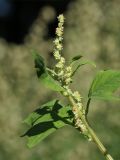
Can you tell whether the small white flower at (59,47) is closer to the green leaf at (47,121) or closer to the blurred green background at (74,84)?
the green leaf at (47,121)

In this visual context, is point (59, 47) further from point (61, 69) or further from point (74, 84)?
point (74, 84)

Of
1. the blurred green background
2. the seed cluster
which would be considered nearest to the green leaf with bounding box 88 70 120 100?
the seed cluster

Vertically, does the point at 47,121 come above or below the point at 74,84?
above

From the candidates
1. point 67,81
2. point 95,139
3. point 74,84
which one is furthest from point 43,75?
point 74,84

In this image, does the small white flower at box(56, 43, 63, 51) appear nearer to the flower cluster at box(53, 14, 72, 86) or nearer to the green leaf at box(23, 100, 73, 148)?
the flower cluster at box(53, 14, 72, 86)

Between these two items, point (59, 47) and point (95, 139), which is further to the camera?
point (59, 47)

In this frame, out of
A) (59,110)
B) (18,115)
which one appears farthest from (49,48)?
(59,110)
